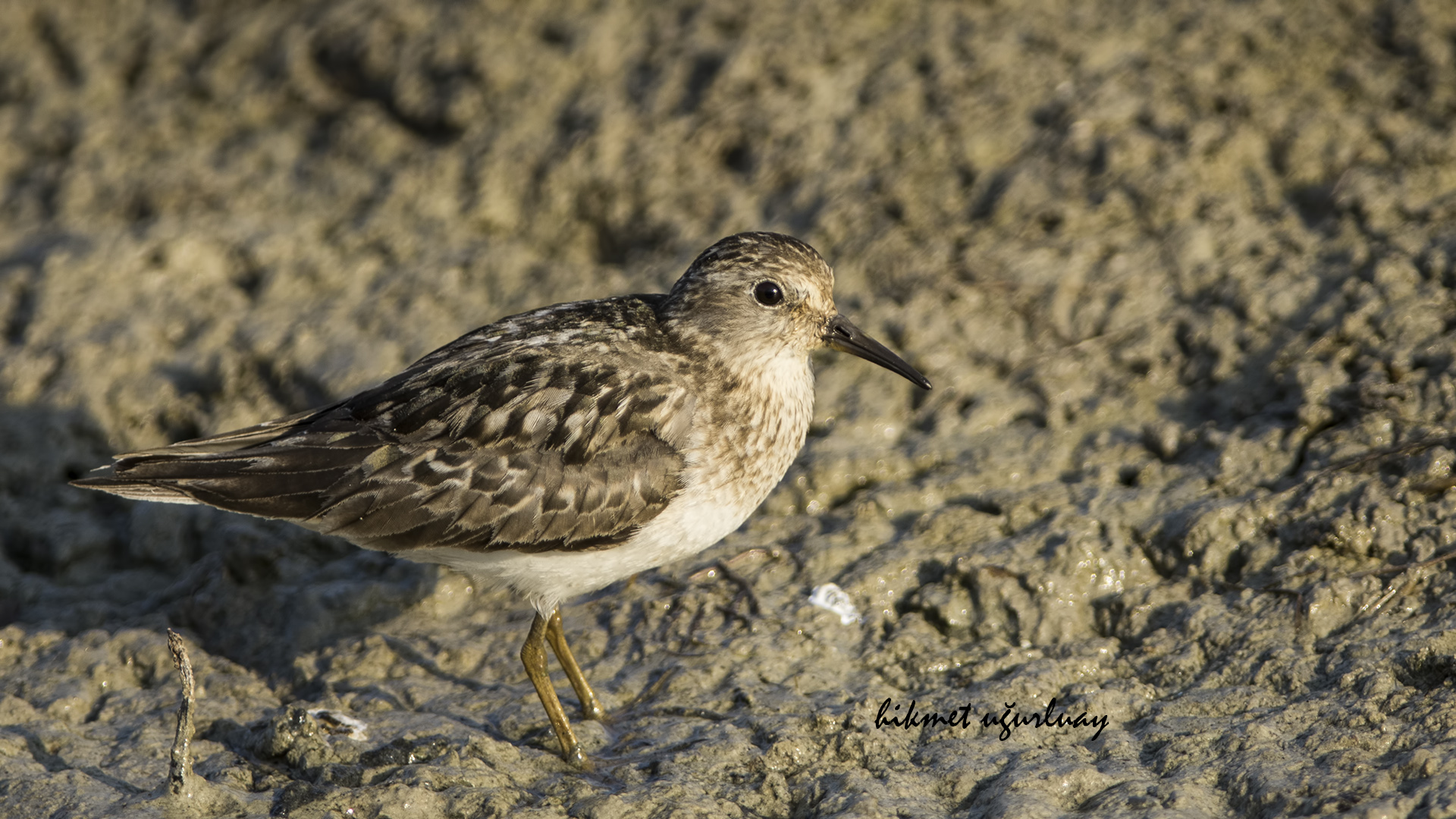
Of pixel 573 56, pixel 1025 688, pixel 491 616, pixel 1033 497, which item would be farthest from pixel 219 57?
pixel 1025 688

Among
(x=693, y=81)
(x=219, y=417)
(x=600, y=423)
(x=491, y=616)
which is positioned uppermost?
(x=693, y=81)

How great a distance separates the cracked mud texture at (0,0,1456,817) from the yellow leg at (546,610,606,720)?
0.33ft

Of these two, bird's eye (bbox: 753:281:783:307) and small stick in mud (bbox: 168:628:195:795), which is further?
bird's eye (bbox: 753:281:783:307)

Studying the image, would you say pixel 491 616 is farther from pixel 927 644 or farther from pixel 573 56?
pixel 573 56

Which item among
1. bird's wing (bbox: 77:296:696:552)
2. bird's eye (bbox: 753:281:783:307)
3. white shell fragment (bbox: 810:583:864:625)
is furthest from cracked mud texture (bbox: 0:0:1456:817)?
bird's eye (bbox: 753:281:783:307)

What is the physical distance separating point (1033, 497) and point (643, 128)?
355 cm

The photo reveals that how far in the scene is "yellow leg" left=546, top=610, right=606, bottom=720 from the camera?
5297 mm

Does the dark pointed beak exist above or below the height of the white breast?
above

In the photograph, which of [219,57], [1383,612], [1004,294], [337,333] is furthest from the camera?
[219,57]

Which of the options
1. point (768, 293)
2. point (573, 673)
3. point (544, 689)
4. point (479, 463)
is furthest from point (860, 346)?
point (544, 689)

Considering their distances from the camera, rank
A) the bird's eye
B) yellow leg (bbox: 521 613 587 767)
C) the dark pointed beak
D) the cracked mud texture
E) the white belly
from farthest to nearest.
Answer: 1. the dark pointed beak
2. the bird's eye
3. the white belly
4. yellow leg (bbox: 521 613 587 767)
5. the cracked mud texture

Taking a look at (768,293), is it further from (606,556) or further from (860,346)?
(606,556)

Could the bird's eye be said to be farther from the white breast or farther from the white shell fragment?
the white shell fragment

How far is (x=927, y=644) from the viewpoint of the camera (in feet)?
17.6
